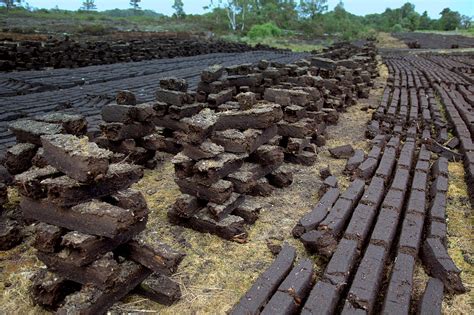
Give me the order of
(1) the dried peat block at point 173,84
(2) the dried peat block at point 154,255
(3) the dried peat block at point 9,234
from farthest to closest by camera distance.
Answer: (1) the dried peat block at point 173,84
(3) the dried peat block at point 9,234
(2) the dried peat block at point 154,255

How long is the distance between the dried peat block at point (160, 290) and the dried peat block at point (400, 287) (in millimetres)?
1471

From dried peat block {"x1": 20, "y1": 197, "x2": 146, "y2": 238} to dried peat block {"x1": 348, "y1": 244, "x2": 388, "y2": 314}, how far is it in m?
1.64

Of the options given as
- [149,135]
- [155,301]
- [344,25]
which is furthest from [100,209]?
[344,25]

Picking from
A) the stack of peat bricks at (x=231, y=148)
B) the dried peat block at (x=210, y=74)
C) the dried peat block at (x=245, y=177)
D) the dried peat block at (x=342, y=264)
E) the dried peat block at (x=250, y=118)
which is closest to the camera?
the dried peat block at (x=342, y=264)

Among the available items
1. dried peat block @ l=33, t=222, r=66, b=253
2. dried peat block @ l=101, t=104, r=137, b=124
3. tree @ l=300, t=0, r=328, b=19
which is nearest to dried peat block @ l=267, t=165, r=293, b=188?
dried peat block @ l=101, t=104, r=137, b=124

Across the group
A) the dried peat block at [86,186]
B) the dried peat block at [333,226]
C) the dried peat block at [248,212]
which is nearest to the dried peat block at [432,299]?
the dried peat block at [333,226]

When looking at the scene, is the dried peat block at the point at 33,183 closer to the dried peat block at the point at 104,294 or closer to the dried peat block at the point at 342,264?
the dried peat block at the point at 104,294

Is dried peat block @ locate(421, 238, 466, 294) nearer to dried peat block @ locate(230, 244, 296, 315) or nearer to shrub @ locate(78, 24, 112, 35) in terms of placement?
dried peat block @ locate(230, 244, 296, 315)

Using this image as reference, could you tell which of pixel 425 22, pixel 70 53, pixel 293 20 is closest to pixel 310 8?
pixel 293 20

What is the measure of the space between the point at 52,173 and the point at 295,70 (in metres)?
6.78

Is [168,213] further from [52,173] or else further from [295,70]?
[295,70]

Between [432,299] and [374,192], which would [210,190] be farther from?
[432,299]

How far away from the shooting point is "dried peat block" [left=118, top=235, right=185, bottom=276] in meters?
2.71

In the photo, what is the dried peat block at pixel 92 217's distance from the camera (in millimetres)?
2561
